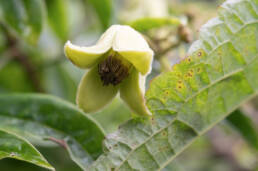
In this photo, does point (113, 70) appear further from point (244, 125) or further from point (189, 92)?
point (244, 125)

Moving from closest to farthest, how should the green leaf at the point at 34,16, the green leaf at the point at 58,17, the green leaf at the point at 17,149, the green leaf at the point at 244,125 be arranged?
1. the green leaf at the point at 17,149
2. the green leaf at the point at 34,16
3. the green leaf at the point at 244,125
4. the green leaf at the point at 58,17

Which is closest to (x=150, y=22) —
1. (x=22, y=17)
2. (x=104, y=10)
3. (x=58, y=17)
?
(x=104, y=10)

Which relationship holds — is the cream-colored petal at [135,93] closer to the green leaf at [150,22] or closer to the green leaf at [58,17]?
the green leaf at [150,22]

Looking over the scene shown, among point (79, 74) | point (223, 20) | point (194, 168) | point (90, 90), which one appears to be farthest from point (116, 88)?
point (194, 168)

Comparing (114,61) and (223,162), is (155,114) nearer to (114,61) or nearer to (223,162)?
(114,61)

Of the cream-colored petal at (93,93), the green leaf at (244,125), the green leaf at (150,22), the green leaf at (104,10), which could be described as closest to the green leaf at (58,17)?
the green leaf at (104,10)

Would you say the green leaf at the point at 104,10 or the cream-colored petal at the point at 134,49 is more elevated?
the green leaf at the point at 104,10
